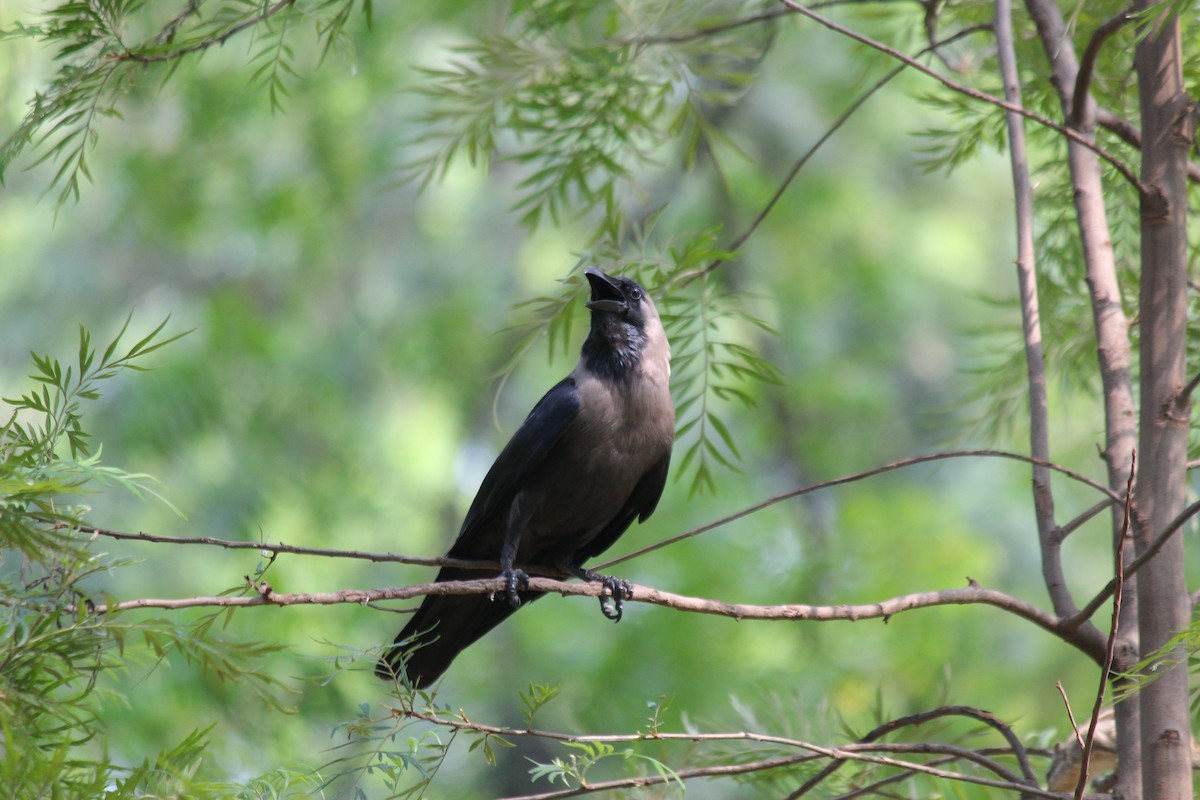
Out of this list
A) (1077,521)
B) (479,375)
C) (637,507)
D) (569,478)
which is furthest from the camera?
(479,375)

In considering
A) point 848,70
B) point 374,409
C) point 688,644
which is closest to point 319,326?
point 374,409

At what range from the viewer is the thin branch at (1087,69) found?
6.71 ft

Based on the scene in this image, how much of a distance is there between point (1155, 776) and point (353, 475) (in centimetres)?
531

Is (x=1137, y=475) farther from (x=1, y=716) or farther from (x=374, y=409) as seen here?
(x=374, y=409)

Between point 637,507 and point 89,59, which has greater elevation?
point 89,59

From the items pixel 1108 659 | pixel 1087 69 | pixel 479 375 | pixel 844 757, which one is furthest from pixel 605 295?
pixel 479 375

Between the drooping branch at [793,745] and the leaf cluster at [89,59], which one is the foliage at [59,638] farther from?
the leaf cluster at [89,59]

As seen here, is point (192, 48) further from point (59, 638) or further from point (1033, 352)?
point (1033, 352)

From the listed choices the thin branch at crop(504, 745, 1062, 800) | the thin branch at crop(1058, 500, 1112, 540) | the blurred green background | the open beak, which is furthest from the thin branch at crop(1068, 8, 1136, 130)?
the blurred green background

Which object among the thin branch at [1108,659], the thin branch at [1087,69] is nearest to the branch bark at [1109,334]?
the thin branch at [1087,69]

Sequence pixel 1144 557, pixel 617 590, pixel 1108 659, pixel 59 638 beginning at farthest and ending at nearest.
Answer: pixel 617 590 < pixel 1144 557 < pixel 1108 659 < pixel 59 638

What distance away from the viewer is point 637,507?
3.38 m

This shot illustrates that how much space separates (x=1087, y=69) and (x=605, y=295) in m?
1.67

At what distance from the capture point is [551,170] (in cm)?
302
